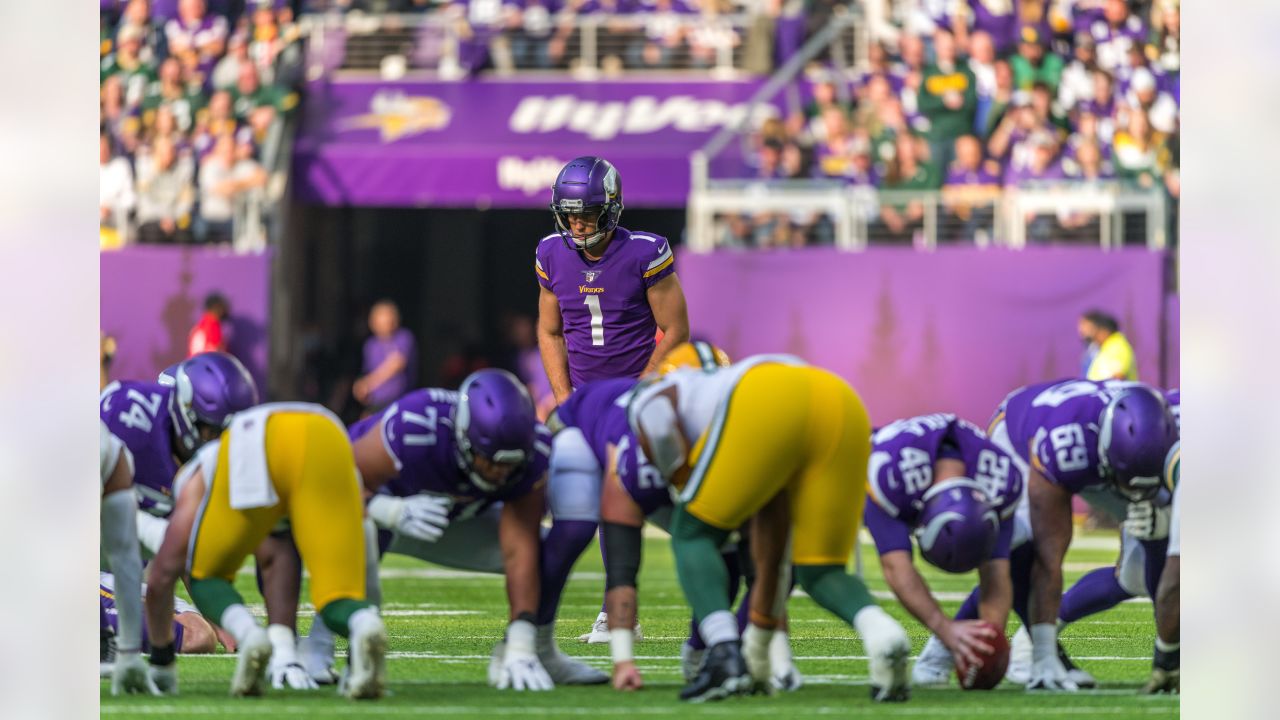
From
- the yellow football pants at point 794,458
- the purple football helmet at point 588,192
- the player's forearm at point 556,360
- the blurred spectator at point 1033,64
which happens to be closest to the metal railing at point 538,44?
the blurred spectator at point 1033,64

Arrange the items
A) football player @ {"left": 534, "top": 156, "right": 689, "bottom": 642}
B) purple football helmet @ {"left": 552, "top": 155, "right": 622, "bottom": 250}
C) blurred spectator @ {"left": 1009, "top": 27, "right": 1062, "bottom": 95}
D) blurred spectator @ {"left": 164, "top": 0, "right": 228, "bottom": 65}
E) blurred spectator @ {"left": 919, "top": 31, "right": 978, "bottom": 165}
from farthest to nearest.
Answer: blurred spectator @ {"left": 164, "top": 0, "right": 228, "bottom": 65}
blurred spectator @ {"left": 1009, "top": 27, "right": 1062, "bottom": 95}
blurred spectator @ {"left": 919, "top": 31, "right": 978, "bottom": 165}
football player @ {"left": 534, "top": 156, "right": 689, "bottom": 642}
purple football helmet @ {"left": 552, "top": 155, "right": 622, "bottom": 250}

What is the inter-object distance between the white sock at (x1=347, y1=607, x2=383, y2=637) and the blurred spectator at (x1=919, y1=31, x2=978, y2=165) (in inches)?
484

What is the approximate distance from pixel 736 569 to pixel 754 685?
849 millimetres

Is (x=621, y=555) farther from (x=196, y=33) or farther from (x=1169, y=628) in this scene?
(x=196, y=33)

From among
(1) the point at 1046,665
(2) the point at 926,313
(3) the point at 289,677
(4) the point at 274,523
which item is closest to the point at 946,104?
(2) the point at 926,313

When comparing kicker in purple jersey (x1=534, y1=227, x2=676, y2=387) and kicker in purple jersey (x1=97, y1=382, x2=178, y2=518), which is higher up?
kicker in purple jersey (x1=534, y1=227, x2=676, y2=387)

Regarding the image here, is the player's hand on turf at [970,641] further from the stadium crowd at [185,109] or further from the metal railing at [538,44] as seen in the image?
the metal railing at [538,44]

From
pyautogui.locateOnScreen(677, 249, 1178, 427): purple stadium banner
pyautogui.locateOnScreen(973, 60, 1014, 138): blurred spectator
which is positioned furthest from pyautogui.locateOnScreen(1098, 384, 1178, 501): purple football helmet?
pyautogui.locateOnScreen(973, 60, 1014, 138): blurred spectator

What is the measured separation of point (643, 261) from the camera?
8633 mm

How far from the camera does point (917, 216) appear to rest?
17.0 metres

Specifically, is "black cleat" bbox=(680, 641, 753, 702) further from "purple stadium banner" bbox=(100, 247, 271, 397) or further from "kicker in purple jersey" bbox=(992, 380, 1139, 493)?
"purple stadium banner" bbox=(100, 247, 271, 397)

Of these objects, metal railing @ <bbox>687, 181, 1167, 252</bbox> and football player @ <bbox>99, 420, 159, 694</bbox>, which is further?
metal railing @ <bbox>687, 181, 1167, 252</bbox>

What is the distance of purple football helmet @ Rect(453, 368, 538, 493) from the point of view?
6.32 m
